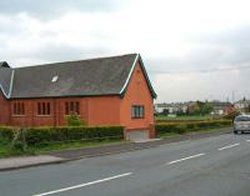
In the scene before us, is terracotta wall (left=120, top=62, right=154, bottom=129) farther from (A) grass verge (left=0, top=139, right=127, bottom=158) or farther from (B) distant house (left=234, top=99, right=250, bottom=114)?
(B) distant house (left=234, top=99, right=250, bottom=114)

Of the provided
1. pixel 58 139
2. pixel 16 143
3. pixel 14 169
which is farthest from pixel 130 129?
pixel 14 169

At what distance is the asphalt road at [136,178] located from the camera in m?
13.2

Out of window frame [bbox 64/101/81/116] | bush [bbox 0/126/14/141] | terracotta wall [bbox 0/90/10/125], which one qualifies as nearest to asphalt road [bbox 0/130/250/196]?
bush [bbox 0/126/14/141]

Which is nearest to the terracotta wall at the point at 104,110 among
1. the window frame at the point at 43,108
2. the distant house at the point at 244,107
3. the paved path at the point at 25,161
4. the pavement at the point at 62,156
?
the window frame at the point at 43,108

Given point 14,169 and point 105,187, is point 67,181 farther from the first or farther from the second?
point 14,169

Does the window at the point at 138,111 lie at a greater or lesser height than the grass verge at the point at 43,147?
greater

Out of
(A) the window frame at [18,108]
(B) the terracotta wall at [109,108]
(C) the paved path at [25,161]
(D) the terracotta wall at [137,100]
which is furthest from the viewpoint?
(A) the window frame at [18,108]

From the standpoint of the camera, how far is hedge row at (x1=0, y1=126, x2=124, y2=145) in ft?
91.4

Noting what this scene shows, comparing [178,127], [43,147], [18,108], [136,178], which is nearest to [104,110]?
[178,127]

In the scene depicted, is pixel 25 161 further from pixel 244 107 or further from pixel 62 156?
pixel 244 107

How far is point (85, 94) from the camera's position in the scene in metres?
47.9

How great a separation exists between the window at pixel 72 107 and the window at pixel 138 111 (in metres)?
4.71

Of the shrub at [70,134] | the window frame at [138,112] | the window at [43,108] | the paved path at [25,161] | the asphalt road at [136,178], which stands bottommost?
the asphalt road at [136,178]

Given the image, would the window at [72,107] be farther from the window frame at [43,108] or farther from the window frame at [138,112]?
the window frame at [138,112]
